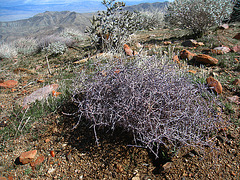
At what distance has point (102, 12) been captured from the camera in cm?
582

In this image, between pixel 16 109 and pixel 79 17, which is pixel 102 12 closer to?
pixel 16 109

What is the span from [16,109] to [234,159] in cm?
327

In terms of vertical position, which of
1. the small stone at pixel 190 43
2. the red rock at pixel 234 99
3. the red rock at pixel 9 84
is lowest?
the red rock at pixel 9 84

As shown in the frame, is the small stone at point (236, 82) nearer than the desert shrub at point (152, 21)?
Yes

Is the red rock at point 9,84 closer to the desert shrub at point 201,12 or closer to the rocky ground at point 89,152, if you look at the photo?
the rocky ground at point 89,152

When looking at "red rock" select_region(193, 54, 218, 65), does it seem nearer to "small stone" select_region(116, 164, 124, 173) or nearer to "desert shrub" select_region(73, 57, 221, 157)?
"desert shrub" select_region(73, 57, 221, 157)

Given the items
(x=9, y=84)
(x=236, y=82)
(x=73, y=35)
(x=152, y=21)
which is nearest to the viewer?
(x=236, y=82)

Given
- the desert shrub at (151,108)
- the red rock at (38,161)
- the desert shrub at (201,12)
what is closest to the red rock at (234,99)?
the desert shrub at (151,108)

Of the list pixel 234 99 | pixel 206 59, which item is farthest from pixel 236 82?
pixel 206 59

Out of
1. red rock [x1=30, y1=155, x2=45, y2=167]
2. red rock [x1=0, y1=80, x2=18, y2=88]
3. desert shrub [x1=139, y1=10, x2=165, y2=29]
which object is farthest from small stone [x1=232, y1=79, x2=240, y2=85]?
desert shrub [x1=139, y1=10, x2=165, y2=29]

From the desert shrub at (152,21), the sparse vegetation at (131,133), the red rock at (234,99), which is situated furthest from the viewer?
the desert shrub at (152,21)

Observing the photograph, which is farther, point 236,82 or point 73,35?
point 73,35

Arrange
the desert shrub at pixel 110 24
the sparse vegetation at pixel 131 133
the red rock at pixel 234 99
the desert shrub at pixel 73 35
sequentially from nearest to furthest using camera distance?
the sparse vegetation at pixel 131 133 → the red rock at pixel 234 99 → the desert shrub at pixel 110 24 → the desert shrub at pixel 73 35

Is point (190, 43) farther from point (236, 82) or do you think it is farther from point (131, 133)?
point (131, 133)
